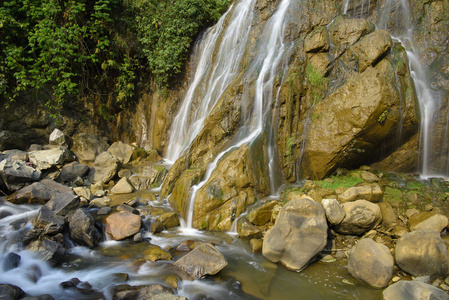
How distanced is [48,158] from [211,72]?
634 centimetres

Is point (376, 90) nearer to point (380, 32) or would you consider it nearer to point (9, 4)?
point (380, 32)

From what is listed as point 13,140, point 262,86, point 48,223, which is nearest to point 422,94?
point 262,86

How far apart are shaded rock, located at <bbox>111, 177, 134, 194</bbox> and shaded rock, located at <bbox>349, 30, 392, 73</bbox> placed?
7406 millimetres

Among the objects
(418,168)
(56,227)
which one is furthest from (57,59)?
(418,168)

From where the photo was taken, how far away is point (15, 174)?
7746 millimetres

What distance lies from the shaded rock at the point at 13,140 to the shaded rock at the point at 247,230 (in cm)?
886

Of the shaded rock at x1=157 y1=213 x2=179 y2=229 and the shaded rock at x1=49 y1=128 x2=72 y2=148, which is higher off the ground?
the shaded rock at x1=49 y1=128 x2=72 y2=148

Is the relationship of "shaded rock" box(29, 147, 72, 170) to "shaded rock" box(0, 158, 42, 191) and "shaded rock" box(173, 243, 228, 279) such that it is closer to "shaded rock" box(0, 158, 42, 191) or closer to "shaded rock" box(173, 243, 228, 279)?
"shaded rock" box(0, 158, 42, 191)

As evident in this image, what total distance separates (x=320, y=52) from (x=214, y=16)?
6048 mm

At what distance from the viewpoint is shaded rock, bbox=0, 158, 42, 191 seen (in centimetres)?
763

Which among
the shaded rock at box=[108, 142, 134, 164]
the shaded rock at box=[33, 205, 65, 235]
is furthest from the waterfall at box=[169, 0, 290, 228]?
the shaded rock at box=[108, 142, 134, 164]

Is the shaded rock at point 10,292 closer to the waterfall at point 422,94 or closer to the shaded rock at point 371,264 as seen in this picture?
the shaded rock at point 371,264

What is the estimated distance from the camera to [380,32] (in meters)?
7.69

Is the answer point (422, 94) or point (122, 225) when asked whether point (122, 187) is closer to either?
point (122, 225)
